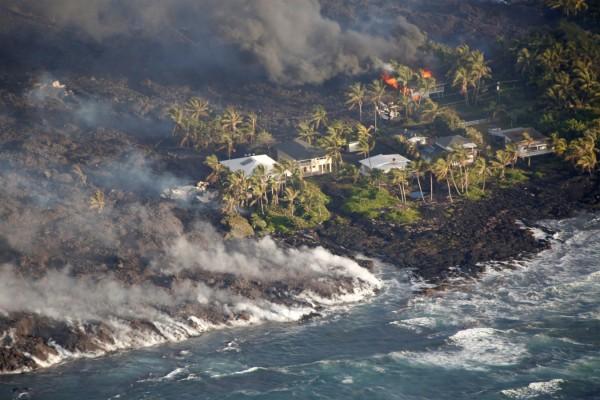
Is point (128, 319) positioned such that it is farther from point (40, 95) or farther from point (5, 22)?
point (5, 22)

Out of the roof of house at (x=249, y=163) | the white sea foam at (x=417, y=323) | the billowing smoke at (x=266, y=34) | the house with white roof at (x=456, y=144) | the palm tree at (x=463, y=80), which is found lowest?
the white sea foam at (x=417, y=323)

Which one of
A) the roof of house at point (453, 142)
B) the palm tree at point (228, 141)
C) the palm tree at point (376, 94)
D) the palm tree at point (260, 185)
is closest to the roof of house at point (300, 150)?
the palm tree at point (228, 141)

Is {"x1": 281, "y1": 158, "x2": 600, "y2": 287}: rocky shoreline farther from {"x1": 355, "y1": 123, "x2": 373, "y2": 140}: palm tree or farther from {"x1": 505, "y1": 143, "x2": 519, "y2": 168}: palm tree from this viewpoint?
{"x1": 355, "y1": 123, "x2": 373, "y2": 140}: palm tree

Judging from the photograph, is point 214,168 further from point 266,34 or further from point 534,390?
point 534,390

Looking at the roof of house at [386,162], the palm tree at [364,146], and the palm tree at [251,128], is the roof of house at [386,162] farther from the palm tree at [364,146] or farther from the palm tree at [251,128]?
the palm tree at [251,128]

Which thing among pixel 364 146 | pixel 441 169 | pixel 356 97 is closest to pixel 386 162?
pixel 364 146

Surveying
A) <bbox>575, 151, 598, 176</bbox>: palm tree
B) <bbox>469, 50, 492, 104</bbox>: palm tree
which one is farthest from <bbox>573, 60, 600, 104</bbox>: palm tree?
<bbox>575, 151, 598, 176</bbox>: palm tree
